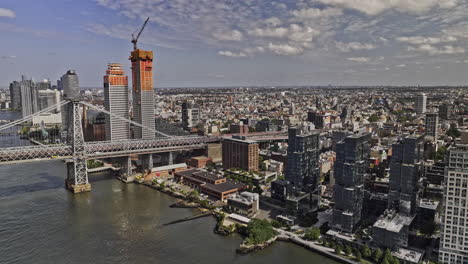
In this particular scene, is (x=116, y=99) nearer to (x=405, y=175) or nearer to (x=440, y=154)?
(x=405, y=175)

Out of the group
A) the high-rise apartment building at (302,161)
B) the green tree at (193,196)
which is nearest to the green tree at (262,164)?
the green tree at (193,196)

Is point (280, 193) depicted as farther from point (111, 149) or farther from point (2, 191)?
point (2, 191)

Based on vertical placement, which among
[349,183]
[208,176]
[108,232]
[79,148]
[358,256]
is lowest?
[108,232]

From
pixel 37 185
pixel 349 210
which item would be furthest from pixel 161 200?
pixel 349 210

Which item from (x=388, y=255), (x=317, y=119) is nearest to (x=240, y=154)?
(x=388, y=255)

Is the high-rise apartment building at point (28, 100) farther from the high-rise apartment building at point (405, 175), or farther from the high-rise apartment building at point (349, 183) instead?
the high-rise apartment building at point (405, 175)

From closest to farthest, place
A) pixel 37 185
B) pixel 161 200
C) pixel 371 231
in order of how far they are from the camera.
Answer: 1. pixel 371 231
2. pixel 161 200
3. pixel 37 185

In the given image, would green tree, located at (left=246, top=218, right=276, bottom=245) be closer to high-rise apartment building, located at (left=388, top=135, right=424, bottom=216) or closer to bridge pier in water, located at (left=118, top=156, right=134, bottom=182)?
high-rise apartment building, located at (left=388, top=135, right=424, bottom=216)
